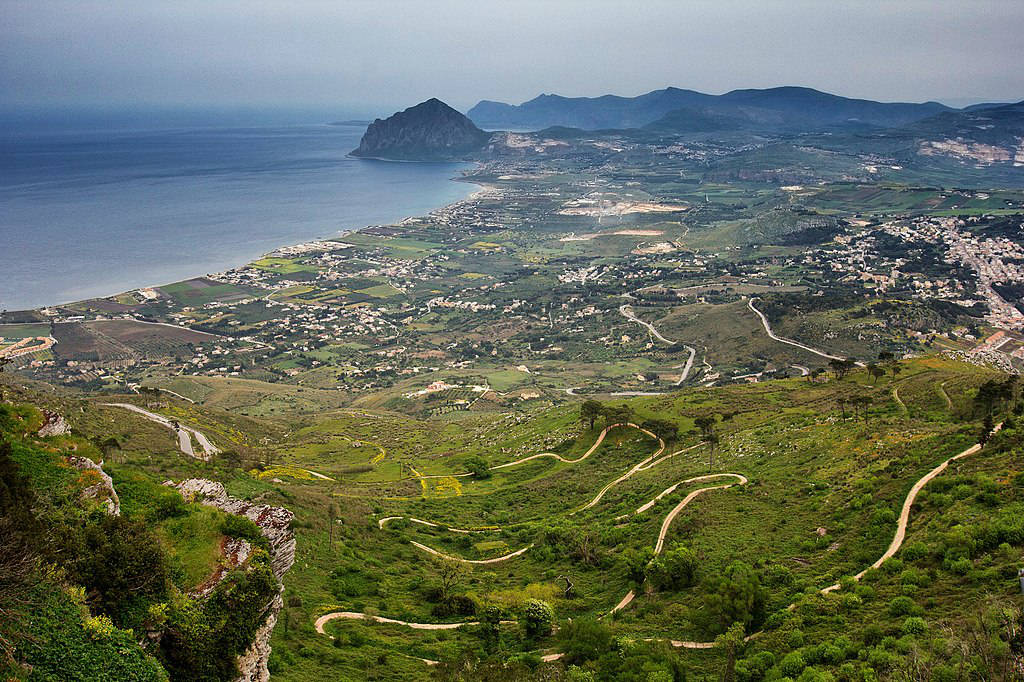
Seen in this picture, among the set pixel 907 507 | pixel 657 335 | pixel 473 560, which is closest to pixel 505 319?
pixel 657 335

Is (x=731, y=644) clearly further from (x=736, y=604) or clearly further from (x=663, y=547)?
(x=663, y=547)

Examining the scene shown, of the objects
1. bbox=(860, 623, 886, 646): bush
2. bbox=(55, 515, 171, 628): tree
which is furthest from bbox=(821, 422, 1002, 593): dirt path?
bbox=(55, 515, 171, 628): tree

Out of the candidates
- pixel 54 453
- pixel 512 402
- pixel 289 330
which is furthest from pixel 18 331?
pixel 54 453

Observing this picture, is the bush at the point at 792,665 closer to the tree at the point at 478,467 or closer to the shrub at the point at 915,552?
the shrub at the point at 915,552

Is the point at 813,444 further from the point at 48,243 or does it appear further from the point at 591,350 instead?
the point at 48,243

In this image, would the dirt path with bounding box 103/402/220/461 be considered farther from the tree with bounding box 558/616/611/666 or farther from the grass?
the tree with bounding box 558/616/611/666

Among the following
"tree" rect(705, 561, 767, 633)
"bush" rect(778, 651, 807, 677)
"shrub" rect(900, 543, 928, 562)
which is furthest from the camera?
"tree" rect(705, 561, 767, 633)
